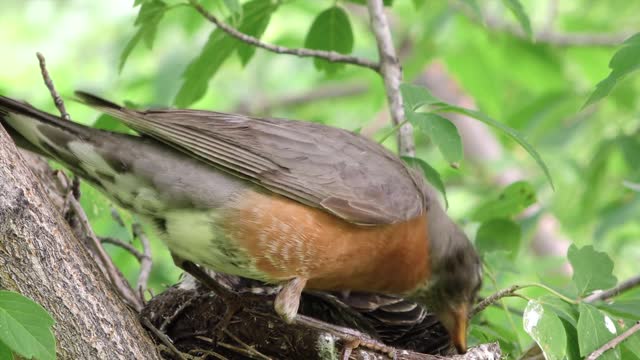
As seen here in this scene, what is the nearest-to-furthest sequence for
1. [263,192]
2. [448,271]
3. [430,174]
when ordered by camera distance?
[263,192] < [430,174] < [448,271]

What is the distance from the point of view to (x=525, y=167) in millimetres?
8281

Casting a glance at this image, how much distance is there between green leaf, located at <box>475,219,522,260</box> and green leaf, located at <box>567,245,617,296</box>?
1.17 metres

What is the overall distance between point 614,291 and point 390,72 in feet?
4.85

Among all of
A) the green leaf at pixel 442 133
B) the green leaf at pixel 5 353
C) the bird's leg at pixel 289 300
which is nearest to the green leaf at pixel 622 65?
the green leaf at pixel 442 133

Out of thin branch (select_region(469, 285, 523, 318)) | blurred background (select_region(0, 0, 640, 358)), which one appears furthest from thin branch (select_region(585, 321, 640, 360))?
blurred background (select_region(0, 0, 640, 358))

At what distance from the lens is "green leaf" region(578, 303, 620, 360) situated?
344cm

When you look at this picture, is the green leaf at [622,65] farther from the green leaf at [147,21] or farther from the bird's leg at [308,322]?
the green leaf at [147,21]

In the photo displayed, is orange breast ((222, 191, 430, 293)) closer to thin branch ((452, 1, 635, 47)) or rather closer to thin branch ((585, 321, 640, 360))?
thin branch ((585, 321, 640, 360))

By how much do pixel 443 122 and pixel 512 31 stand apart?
356 cm

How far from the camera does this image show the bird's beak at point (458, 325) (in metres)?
4.32

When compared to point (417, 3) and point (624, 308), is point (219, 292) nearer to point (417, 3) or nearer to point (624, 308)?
point (624, 308)

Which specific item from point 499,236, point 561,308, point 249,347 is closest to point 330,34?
point 499,236

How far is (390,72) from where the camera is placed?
472 cm

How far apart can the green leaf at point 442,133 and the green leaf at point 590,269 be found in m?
0.59
